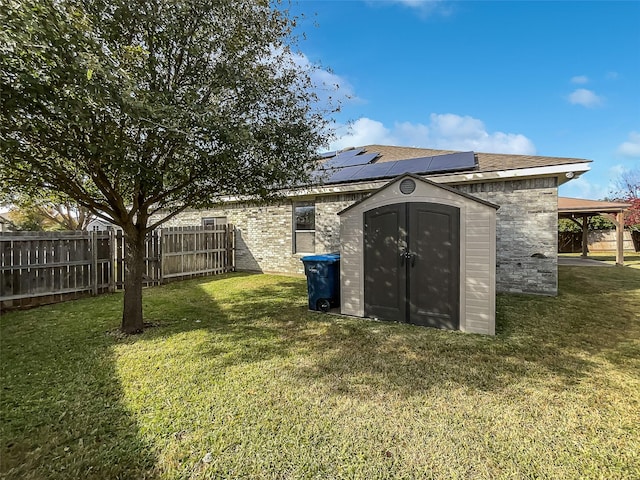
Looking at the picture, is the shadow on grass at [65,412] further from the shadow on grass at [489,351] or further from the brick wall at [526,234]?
the brick wall at [526,234]

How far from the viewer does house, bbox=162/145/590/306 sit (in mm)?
7488

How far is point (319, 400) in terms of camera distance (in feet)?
9.86

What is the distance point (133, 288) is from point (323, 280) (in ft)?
11.1

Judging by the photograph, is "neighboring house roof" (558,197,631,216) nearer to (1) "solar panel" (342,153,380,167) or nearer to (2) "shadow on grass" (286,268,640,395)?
→ (1) "solar panel" (342,153,380,167)

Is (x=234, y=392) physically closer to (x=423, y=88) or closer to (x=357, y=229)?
(x=357, y=229)

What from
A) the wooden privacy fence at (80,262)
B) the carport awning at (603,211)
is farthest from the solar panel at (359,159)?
the carport awning at (603,211)

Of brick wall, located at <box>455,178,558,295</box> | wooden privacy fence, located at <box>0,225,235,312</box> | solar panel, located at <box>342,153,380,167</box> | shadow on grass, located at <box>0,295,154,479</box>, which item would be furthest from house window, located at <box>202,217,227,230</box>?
brick wall, located at <box>455,178,558,295</box>

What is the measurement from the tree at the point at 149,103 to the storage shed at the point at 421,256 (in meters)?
1.71

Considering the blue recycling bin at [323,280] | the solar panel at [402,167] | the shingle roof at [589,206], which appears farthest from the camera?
the shingle roof at [589,206]

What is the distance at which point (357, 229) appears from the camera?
233 inches

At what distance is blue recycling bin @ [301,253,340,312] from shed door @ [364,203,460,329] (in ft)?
2.63

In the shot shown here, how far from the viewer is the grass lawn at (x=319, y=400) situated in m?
2.21

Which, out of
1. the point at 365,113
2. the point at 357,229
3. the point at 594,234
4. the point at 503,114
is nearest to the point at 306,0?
the point at 365,113

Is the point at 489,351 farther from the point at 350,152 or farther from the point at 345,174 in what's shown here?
the point at 350,152
